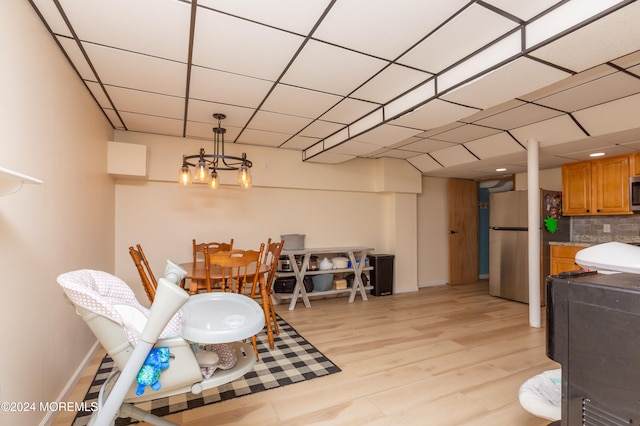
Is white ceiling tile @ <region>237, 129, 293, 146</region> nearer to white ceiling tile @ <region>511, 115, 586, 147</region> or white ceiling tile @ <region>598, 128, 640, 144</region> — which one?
white ceiling tile @ <region>511, 115, 586, 147</region>

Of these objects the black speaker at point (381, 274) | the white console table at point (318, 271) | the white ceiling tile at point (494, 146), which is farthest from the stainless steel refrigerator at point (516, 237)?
the white console table at point (318, 271)

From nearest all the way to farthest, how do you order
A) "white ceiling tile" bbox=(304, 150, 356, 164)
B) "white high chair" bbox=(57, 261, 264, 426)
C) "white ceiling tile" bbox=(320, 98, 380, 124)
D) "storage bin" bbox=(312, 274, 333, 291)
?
"white high chair" bbox=(57, 261, 264, 426) < "white ceiling tile" bbox=(320, 98, 380, 124) < "white ceiling tile" bbox=(304, 150, 356, 164) < "storage bin" bbox=(312, 274, 333, 291)

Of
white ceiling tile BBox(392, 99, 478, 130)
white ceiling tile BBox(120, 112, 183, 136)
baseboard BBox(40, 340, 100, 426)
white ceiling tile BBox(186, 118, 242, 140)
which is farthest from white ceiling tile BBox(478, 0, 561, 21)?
baseboard BBox(40, 340, 100, 426)

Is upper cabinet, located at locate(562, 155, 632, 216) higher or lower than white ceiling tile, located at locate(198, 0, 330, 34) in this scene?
lower

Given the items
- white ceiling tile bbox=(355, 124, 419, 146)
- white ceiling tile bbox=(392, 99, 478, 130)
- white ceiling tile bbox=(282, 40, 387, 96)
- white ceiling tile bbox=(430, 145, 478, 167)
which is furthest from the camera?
white ceiling tile bbox=(430, 145, 478, 167)

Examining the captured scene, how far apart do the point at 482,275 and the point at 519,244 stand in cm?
234

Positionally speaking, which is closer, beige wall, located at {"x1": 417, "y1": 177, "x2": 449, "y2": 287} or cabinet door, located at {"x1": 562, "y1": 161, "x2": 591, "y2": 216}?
cabinet door, located at {"x1": 562, "y1": 161, "x2": 591, "y2": 216}

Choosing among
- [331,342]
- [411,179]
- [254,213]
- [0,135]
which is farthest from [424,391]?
[411,179]

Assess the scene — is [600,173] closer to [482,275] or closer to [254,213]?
[482,275]

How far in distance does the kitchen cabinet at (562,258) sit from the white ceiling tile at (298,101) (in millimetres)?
3919

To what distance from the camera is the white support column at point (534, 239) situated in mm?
3654

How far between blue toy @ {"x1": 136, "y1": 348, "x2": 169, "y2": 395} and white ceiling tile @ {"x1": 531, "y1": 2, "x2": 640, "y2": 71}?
2547 mm

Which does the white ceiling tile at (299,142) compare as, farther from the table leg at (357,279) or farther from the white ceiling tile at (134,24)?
the white ceiling tile at (134,24)

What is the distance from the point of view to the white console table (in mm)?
4453
